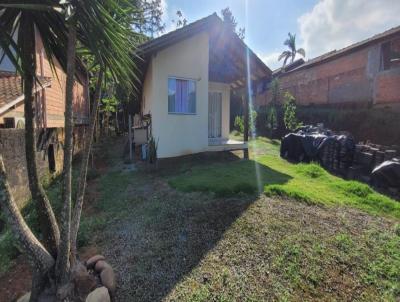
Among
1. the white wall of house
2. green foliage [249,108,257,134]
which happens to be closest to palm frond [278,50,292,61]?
green foliage [249,108,257,134]

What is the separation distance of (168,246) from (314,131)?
10.2 metres

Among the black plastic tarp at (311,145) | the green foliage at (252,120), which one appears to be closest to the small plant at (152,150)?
the black plastic tarp at (311,145)

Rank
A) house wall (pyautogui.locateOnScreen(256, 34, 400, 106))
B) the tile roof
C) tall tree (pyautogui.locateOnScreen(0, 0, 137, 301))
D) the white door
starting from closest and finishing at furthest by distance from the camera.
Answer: tall tree (pyautogui.locateOnScreen(0, 0, 137, 301)), the tile roof, the white door, house wall (pyautogui.locateOnScreen(256, 34, 400, 106))

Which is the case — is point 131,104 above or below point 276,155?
above

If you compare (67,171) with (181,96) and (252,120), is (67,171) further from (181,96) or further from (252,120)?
(252,120)

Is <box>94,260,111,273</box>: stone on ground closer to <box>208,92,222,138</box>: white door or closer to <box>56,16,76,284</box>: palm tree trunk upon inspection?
<box>56,16,76,284</box>: palm tree trunk

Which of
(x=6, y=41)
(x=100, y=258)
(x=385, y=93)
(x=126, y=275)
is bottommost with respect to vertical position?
(x=126, y=275)

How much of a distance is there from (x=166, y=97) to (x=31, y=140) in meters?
6.63

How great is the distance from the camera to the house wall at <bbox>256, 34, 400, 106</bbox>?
50.1ft

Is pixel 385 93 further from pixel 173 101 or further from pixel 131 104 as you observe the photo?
pixel 131 104

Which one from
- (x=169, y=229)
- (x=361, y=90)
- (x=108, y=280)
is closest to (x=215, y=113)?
(x=169, y=229)

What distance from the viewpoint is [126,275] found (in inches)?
142

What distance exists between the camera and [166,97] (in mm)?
9180

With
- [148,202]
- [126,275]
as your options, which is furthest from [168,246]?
[148,202]
